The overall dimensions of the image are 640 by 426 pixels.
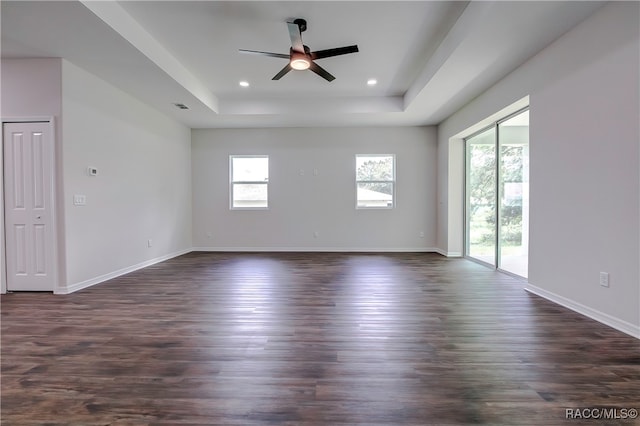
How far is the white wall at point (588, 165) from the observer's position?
2.22m

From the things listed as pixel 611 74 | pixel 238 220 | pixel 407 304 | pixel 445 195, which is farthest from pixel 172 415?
pixel 445 195

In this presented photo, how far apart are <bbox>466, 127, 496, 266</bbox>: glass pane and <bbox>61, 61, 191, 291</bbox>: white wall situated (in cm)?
584

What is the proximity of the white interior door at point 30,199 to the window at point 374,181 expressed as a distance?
16.9 feet

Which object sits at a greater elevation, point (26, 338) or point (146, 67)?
Answer: point (146, 67)

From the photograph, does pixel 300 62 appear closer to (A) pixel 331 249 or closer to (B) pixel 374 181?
(B) pixel 374 181

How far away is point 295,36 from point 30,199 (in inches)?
143

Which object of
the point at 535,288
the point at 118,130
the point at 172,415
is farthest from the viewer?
the point at 118,130

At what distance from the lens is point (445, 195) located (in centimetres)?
589

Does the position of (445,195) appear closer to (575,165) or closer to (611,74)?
(575,165)

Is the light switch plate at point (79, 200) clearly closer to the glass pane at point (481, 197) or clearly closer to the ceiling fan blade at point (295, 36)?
the ceiling fan blade at point (295, 36)

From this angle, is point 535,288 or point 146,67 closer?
point 535,288

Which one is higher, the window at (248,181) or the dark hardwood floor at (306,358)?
the window at (248,181)

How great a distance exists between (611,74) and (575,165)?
2.59ft

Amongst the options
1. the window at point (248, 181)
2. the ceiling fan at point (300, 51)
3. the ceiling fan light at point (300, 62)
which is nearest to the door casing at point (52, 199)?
the ceiling fan at point (300, 51)
